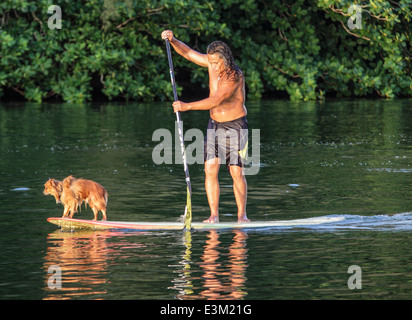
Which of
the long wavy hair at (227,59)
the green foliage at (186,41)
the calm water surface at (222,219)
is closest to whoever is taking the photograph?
the calm water surface at (222,219)

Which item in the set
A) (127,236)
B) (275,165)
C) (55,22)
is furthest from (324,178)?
(55,22)

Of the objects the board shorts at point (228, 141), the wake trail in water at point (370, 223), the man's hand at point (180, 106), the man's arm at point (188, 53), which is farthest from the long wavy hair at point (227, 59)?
the wake trail in water at point (370, 223)

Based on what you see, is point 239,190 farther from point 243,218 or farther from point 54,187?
point 54,187

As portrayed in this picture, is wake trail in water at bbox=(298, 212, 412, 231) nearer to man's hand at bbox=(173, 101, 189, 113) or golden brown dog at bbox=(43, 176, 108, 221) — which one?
man's hand at bbox=(173, 101, 189, 113)

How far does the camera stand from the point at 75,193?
429 inches

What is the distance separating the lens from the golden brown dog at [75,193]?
1086 centimetres

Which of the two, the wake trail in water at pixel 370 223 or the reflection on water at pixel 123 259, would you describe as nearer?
the reflection on water at pixel 123 259

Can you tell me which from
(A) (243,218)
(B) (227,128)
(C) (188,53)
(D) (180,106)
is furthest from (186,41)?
(D) (180,106)

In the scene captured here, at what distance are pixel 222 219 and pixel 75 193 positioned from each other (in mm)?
1651

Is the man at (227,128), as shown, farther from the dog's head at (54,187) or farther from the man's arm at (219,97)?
the dog's head at (54,187)

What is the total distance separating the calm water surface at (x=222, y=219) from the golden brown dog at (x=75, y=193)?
0.31 meters

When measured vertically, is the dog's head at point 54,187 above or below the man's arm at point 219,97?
below

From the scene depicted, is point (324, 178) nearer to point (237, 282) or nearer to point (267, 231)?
point (267, 231)

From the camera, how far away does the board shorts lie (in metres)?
11.1
